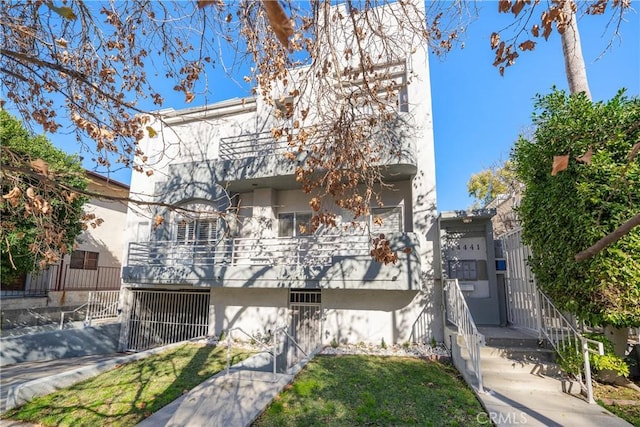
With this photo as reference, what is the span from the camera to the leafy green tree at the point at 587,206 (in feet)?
18.9

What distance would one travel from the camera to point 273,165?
11.2m

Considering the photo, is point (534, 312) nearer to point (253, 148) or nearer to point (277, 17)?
point (277, 17)

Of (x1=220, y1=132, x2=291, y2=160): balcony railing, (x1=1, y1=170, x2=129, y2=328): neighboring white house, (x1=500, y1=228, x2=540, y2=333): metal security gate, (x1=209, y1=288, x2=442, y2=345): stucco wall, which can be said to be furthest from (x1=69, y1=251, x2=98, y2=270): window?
(x1=500, y1=228, x2=540, y2=333): metal security gate

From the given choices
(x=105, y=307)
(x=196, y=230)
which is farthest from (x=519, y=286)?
(x=105, y=307)

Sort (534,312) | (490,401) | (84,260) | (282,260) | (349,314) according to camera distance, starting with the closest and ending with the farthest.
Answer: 1. (490,401)
2. (534,312)
3. (349,314)
4. (282,260)
5. (84,260)

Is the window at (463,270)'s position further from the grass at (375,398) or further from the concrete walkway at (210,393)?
the concrete walkway at (210,393)

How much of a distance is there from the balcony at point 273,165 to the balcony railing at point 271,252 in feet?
6.73

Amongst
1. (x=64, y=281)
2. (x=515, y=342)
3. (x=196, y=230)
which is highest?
(x=196, y=230)

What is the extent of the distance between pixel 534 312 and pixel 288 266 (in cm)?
669

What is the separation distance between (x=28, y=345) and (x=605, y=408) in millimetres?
15425

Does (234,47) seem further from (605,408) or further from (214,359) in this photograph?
(605,408)

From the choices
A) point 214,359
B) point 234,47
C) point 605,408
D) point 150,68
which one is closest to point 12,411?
point 214,359

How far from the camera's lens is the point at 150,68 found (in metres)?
6.27

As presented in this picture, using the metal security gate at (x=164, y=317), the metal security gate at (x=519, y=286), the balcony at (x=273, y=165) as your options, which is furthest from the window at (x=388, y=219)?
the metal security gate at (x=164, y=317)
